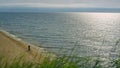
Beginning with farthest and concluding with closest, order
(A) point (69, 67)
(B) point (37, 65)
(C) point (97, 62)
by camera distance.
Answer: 1. (B) point (37, 65)
2. (C) point (97, 62)
3. (A) point (69, 67)

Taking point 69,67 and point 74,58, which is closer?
point 69,67

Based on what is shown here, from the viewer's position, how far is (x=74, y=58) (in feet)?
18.1

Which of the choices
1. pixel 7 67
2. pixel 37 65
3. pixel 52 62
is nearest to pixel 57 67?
pixel 52 62

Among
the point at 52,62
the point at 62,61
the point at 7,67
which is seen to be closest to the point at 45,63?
the point at 52,62

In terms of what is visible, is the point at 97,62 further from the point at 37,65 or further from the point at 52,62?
the point at 37,65

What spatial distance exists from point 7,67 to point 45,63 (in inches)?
31.3

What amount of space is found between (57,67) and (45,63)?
0.27 metres

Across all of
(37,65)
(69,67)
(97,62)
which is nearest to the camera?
(69,67)

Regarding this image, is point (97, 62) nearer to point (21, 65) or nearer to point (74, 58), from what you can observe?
point (74, 58)

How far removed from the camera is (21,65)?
16.7 feet

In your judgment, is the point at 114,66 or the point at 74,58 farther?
the point at 74,58

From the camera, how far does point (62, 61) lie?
5.24 m

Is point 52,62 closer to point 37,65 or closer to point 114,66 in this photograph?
point 37,65

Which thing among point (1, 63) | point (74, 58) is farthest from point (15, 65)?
point (74, 58)
